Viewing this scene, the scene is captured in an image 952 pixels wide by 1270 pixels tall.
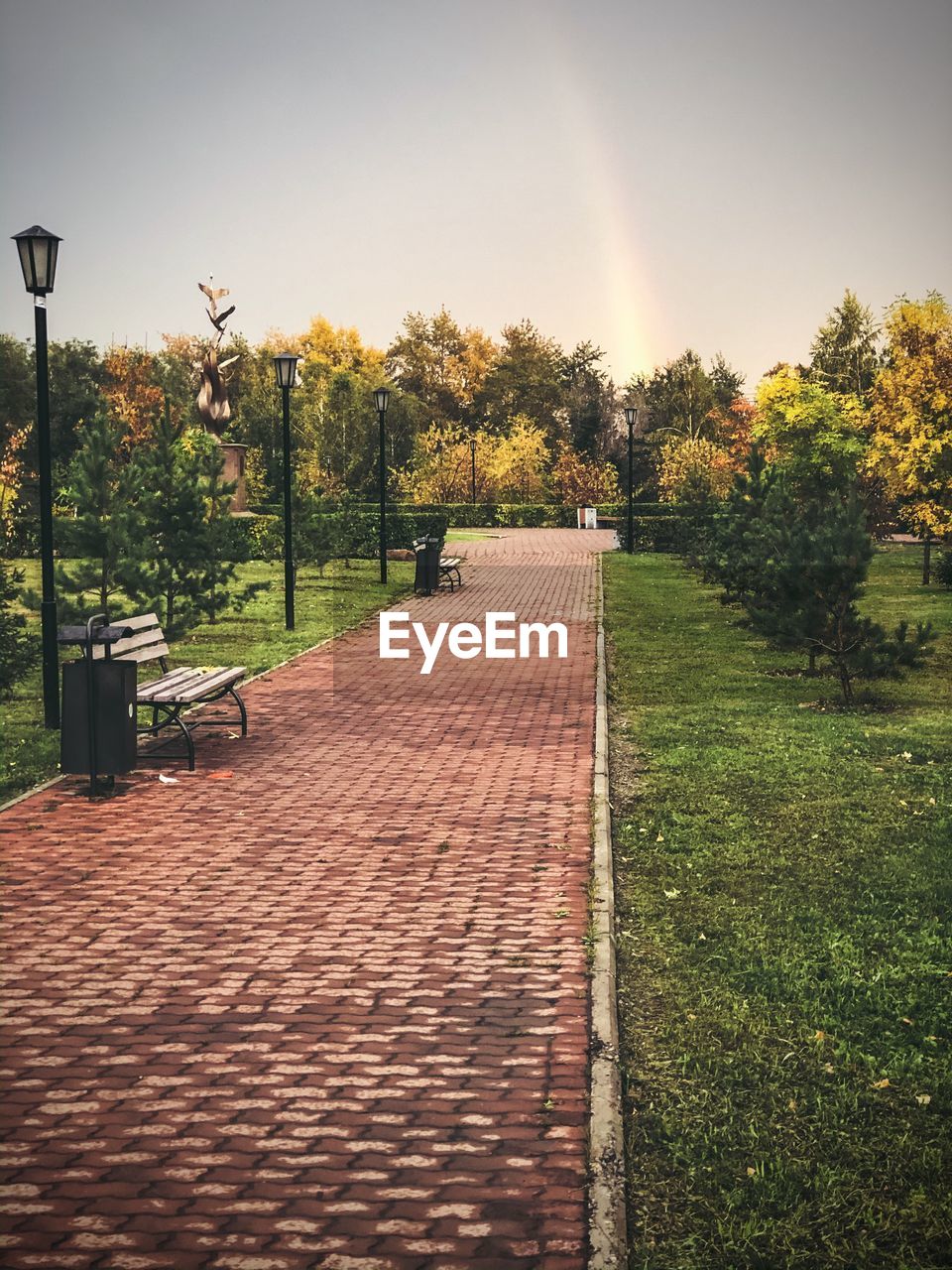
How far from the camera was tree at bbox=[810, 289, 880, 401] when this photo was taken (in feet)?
222

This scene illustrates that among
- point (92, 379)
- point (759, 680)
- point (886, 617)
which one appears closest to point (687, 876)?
point (759, 680)

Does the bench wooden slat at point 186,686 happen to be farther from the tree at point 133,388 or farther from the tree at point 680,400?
the tree at point 680,400

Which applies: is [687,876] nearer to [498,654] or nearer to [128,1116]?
[128,1116]

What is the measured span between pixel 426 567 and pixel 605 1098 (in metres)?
19.9

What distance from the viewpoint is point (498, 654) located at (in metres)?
16.1

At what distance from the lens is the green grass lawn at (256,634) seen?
10.0 m

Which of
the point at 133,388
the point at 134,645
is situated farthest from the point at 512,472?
the point at 134,645

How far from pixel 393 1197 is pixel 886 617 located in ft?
57.8

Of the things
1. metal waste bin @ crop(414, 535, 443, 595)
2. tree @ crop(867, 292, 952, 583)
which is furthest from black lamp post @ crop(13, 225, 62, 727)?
tree @ crop(867, 292, 952, 583)

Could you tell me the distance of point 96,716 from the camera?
854 centimetres

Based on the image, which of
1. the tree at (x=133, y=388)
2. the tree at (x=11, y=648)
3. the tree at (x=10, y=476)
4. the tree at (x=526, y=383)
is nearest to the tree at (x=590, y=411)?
the tree at (x=526, y=383)

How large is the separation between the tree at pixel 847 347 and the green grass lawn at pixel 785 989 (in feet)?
199

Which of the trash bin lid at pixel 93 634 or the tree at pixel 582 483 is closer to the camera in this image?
the trash bin lid at pixel 93 634

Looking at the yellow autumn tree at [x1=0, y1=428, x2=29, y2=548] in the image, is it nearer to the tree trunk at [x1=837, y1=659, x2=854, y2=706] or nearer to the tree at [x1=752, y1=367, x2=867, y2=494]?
the tree trunk at [x1=837, y1=659, x2=854, y2=706]
